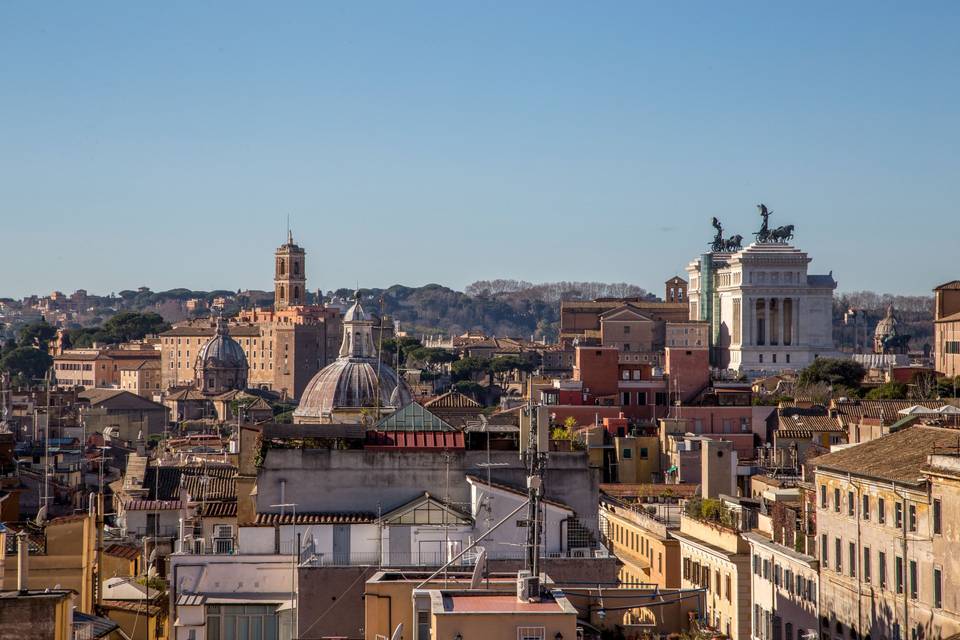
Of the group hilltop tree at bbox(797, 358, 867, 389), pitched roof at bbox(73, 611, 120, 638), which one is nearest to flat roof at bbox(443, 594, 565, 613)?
pitched roof at bbox(73, 611, 120, 638)

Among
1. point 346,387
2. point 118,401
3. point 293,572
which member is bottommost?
point 293,572

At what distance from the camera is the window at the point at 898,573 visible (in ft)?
73.6

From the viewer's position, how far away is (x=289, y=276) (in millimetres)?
170250

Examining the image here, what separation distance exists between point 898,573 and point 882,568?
61 cm

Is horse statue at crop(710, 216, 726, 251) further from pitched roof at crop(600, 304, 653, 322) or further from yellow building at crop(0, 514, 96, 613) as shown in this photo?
yellow building at crop(0, 514, 96, 613)

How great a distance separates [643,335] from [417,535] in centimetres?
10260

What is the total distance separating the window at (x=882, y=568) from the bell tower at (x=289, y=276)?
146037mm

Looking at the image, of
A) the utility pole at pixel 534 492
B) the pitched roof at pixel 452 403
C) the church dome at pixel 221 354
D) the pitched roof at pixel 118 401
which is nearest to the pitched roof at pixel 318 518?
the utility pole at pixel 534 492

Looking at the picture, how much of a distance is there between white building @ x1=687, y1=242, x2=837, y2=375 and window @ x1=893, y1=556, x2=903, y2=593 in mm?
94766

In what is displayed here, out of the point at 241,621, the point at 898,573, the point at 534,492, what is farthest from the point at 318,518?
the point at 898,573

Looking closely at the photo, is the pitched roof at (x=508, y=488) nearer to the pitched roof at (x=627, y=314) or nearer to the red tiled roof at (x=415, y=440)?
the red tiled roof at (x=415, y=440)

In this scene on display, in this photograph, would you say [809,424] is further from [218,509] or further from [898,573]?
[898,573]

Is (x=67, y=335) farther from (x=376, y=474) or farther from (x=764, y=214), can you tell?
(x=376, y=474)

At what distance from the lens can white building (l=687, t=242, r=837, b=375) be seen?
118188 mm
